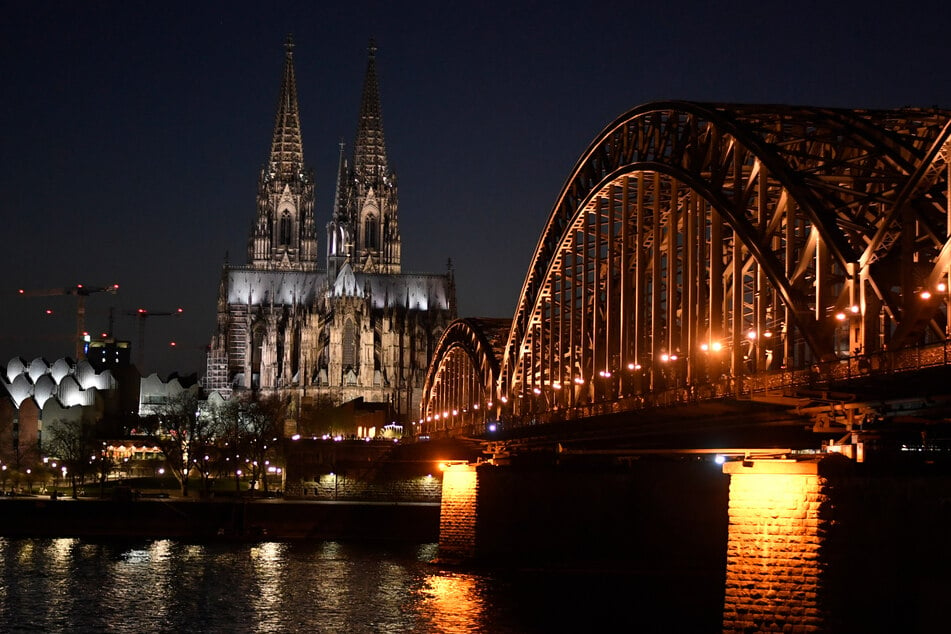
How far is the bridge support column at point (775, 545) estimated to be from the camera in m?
34.6

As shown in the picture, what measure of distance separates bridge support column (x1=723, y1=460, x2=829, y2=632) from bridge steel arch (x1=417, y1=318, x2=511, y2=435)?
44632mm

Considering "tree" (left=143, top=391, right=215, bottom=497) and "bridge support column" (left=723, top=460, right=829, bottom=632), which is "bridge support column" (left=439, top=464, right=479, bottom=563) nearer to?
"bridge support column" (left=723, top=460, right=829, bottom=632)

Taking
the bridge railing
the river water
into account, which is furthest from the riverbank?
the bridge railing

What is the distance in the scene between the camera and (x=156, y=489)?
136125 millimetres

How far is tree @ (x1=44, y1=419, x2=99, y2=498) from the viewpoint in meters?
142

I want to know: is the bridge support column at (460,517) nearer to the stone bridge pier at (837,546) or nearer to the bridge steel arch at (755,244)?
the bridge steel arch at (755,244)

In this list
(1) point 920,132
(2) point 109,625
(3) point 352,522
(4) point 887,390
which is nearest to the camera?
(4) point 887,390

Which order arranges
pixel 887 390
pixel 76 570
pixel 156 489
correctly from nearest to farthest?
pixel 887 390, pixel 76 570, pixel 156 489

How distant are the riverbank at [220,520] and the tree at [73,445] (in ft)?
121

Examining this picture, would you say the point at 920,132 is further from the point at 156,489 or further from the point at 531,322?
the point at 156,489

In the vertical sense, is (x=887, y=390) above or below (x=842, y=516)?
above

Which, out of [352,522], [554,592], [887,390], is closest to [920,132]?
[887,390]

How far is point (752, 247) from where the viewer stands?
43.5 metres

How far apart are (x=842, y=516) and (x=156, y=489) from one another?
108365mm
